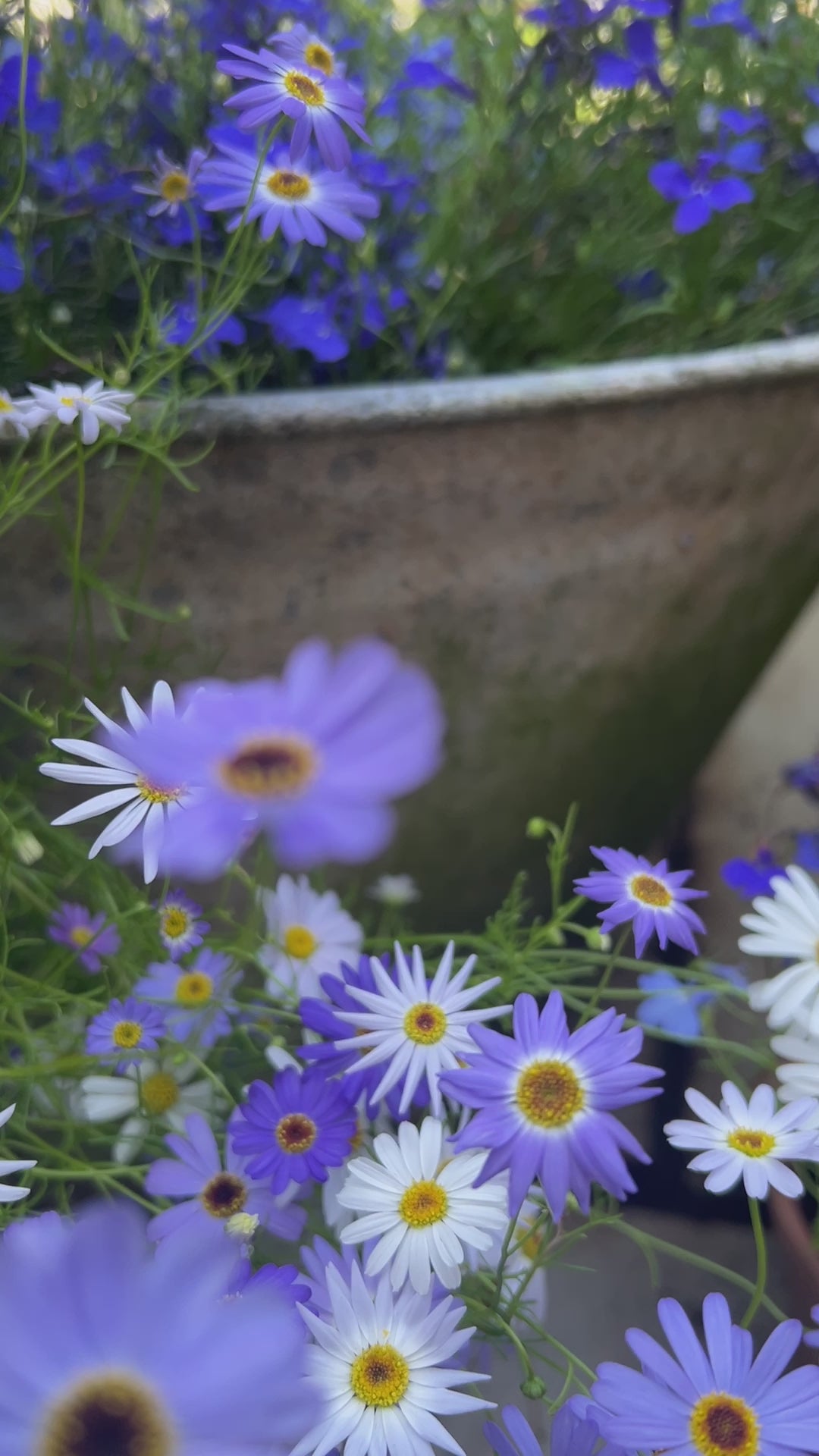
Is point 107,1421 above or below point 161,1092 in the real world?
below

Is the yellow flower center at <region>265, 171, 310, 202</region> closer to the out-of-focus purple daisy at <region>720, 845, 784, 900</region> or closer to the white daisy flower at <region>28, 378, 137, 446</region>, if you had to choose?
the white daisy flower at <region>28, 378, 137, 446</region>

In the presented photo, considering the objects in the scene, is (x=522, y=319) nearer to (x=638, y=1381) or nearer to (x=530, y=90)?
(x=530, y=90)

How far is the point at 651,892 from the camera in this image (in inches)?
11.2

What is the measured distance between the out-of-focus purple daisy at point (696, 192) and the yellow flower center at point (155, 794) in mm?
352

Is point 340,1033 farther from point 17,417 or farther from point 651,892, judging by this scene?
point 17,417

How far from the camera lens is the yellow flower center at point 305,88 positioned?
0.29 meters

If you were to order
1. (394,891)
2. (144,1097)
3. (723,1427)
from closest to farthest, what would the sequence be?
(723,1427), (144,1097), (394,891)

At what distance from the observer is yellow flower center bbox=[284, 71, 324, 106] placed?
0.29 metres

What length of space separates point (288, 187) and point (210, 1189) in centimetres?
31

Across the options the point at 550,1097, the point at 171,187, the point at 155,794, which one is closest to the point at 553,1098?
the point at 550,1097

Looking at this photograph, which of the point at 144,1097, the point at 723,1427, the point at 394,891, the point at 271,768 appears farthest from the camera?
the point at 394,891

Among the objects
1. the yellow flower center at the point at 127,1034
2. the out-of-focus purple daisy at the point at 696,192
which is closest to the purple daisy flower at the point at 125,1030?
the yellow flower center at the point at 127,1034

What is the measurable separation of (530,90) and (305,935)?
0.47 metres

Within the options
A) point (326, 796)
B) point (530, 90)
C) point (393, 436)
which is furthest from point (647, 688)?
point (326, 796)
